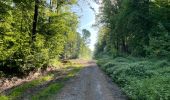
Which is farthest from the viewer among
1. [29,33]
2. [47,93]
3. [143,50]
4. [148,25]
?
[143,50]

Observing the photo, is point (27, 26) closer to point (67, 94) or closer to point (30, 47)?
point (30, 47)

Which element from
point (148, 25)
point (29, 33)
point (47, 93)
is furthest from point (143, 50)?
point (47, 93)

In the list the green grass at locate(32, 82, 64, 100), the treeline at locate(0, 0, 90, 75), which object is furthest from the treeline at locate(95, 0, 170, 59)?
the green grass at locate(32, 82, 64, 100)

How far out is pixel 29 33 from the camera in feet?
84.2

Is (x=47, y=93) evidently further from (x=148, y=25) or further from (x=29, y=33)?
(x=148, y=25)

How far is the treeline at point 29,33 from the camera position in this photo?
65.7 ft

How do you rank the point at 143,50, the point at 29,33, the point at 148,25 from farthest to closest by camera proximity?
the point at 143,50 → the point at 148,25 → the point at 29,33

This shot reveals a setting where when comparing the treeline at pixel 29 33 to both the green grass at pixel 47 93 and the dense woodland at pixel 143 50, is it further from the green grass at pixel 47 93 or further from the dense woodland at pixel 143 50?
the dense woodland at pixel 143 50

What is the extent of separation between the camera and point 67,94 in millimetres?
17109

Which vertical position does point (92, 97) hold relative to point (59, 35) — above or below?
below

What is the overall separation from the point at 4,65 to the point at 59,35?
10932mm

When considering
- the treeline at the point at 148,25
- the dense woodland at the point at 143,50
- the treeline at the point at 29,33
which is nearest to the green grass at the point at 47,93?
the treeline at the point at 29,33

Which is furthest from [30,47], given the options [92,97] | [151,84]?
[151,84]

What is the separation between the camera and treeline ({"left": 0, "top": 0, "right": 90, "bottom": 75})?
20.0 meters
